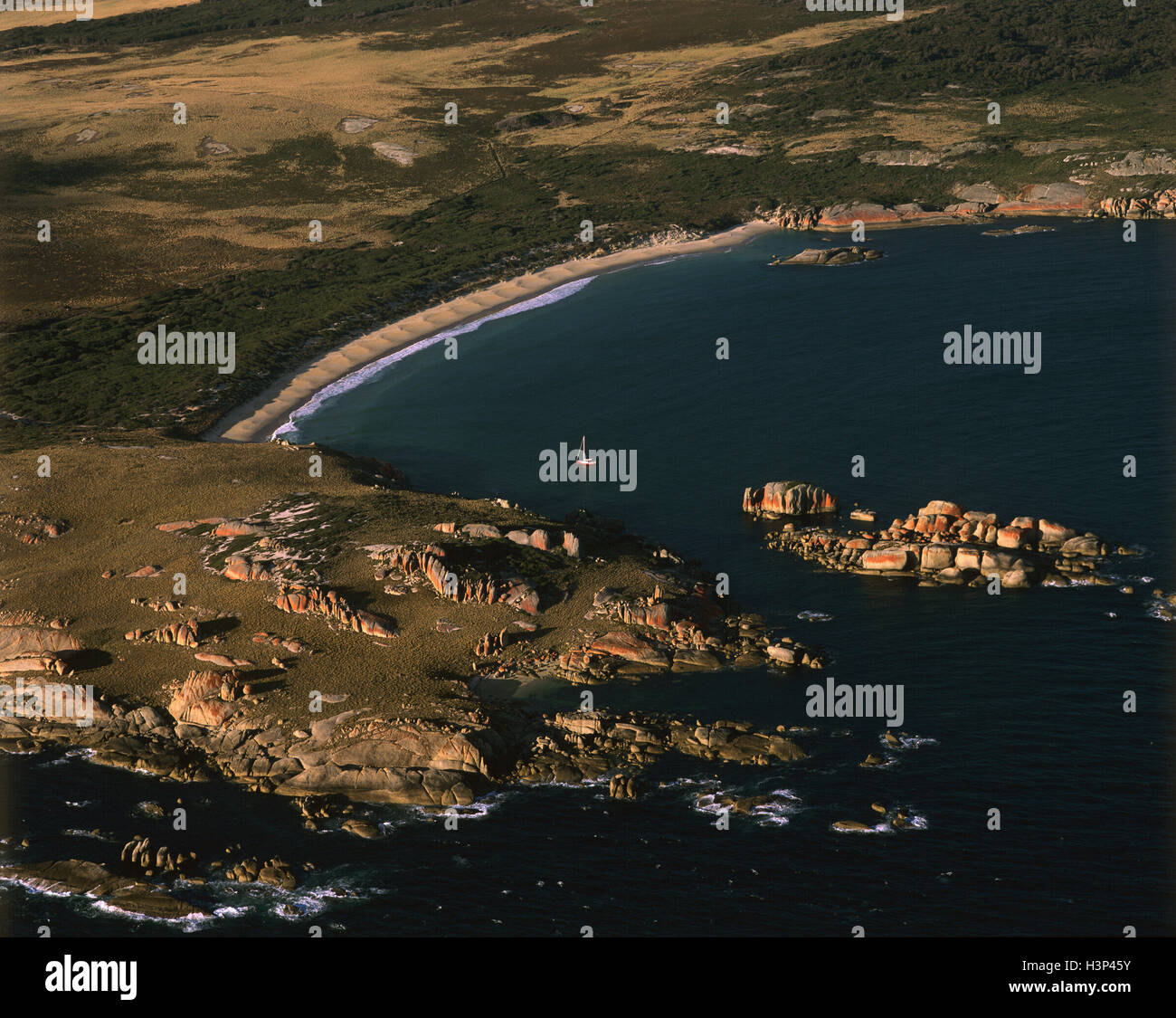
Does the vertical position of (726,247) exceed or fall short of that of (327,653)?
it exceeds it

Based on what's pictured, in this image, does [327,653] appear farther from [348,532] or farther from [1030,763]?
[1030,763]

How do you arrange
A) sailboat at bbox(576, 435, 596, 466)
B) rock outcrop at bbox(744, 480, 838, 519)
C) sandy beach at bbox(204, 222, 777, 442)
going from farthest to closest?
sandy beach at bbox(204, 222, 777, 442) < sailboat at bbox(576, 435, 596, 466) < rock outcrop at bbox(744, 480, 838, 519)

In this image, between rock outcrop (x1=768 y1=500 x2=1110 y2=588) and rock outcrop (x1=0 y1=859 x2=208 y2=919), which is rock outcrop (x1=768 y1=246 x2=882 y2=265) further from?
rock outcrop (x1=0 y1=859 x2=208 y2=919)

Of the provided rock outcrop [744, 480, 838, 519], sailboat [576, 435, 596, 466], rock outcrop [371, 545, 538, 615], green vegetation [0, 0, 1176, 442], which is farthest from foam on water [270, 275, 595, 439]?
rock outcrop [744, 480, 838, 519]

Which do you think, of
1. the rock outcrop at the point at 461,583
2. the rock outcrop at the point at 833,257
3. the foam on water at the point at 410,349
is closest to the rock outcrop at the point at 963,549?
the rock outcrop at the point at 461,583

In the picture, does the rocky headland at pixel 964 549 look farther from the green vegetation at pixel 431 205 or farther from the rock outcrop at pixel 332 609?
the green vegetation at pixel 431 205

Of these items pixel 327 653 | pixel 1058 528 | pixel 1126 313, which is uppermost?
pixel 1126 313
